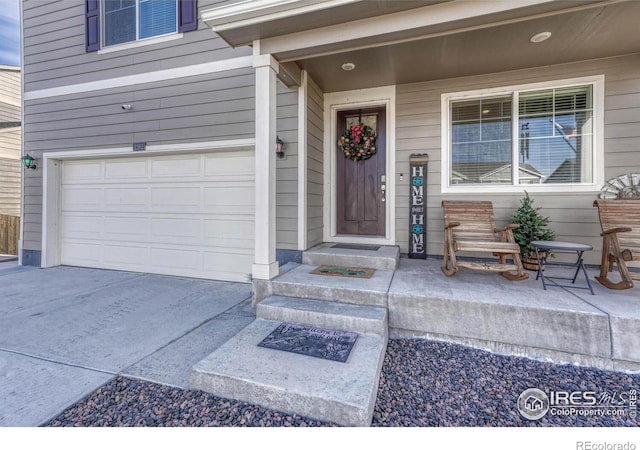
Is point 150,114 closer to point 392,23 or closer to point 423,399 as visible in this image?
point 392,23

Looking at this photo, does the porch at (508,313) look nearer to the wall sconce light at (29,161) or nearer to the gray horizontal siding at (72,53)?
the gray horizontal siding at (72,53)

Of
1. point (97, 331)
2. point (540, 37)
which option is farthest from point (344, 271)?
point (540, 37)

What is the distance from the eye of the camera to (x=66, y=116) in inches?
197

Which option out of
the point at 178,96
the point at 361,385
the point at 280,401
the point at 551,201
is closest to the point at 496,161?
the point at 551,201

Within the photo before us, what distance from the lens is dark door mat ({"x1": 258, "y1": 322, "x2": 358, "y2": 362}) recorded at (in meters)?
2.06

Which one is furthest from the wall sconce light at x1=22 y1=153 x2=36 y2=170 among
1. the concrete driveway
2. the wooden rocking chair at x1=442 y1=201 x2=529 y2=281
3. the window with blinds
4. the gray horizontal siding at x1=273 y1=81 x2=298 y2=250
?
the window with blinds

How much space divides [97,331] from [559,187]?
527 cm

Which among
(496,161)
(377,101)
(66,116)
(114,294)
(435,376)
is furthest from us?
(66,116)

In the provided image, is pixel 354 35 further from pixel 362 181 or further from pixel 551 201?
pixel 551 201

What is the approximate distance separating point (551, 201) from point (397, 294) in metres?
2.66

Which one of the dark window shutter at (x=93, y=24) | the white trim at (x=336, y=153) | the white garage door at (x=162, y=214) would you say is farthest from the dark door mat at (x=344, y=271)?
the dark window shutter at (x=93, y=24)

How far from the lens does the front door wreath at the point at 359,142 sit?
435 centimetres

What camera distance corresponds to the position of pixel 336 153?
4.53m

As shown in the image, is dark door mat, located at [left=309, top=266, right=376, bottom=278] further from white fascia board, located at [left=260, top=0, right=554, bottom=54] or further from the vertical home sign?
white fascia board, located at [left=260, top=0, right=554, bottom=54]
